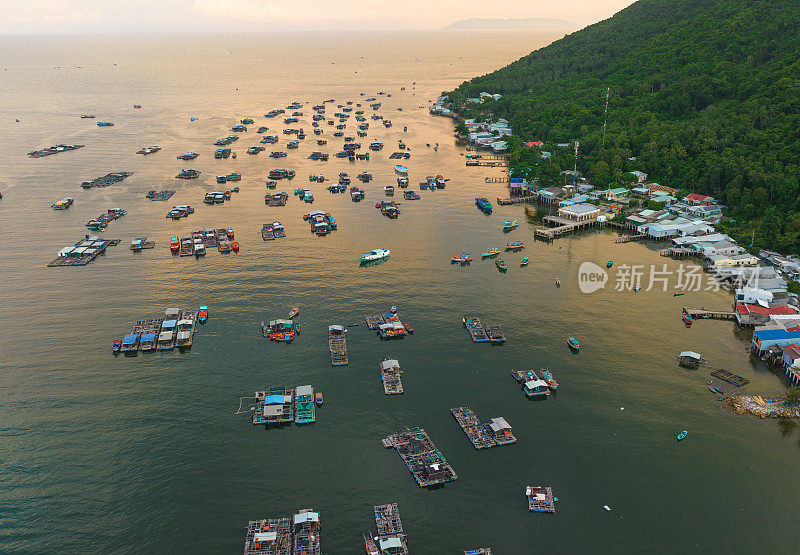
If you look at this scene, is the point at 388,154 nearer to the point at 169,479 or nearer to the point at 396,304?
the point at 396,304

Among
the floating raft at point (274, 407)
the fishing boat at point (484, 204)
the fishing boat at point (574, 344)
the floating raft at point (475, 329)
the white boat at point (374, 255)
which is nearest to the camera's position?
the floating raft at point (274, 407)

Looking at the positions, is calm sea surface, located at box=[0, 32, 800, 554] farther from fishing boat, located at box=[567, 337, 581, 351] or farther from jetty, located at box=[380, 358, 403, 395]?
fishing boat, located at box=[567, 337, 581, 351]

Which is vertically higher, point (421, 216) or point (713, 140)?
point (713, 140)

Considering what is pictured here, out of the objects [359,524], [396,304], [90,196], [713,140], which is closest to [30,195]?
[90,196]

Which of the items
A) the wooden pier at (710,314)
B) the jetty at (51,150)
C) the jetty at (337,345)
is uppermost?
the jetty at (51,150)

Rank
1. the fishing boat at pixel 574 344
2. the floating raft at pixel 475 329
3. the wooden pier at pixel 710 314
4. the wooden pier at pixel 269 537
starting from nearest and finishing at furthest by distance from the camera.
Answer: the wooden pier at pixel 269 537 → the fishing boat at pixel 574 344 → the floating raft at pixel 475 329 → the wooden pier at pixel 710 314

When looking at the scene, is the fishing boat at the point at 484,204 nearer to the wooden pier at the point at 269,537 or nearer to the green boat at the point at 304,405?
the green boat at the point at 304,405

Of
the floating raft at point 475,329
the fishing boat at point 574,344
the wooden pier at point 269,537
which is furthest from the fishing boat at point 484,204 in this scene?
the wooden pier at point 269,537
